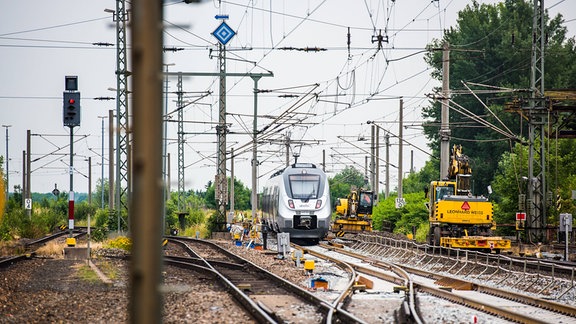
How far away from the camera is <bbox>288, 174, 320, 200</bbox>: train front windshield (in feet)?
124

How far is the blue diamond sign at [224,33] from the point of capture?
34.3 meters

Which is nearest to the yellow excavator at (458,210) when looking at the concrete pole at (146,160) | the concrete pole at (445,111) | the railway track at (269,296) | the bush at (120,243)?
the concrete pole at (445,111)

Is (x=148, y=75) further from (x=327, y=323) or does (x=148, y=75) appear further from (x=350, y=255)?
(x=350, y=255)

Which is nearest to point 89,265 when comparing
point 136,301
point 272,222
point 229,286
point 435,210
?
point 229,286

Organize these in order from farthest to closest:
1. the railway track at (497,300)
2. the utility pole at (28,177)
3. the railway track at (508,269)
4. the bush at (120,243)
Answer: the utility pole at (28,177)
the bush at (120,243)
the railway track at (508,269)
the railway track at (497,300)

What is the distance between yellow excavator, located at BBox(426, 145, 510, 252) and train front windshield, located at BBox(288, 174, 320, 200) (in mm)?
6088

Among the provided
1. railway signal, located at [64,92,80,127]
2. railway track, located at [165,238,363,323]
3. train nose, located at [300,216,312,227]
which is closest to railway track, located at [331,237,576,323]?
railway track, located at [165,238,363,323]

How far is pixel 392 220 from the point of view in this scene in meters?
62.5

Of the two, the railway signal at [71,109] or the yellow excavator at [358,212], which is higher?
the railway signal at [71,109]

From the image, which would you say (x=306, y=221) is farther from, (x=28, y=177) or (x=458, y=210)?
(x=28, y=177)

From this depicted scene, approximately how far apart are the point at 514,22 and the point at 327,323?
6579cm

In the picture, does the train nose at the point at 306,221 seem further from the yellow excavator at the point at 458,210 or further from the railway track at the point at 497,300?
the railway track at the point at 497,300

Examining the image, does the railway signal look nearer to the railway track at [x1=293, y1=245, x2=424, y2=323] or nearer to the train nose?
the train nose

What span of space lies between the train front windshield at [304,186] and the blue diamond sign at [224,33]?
7092 millimetres
